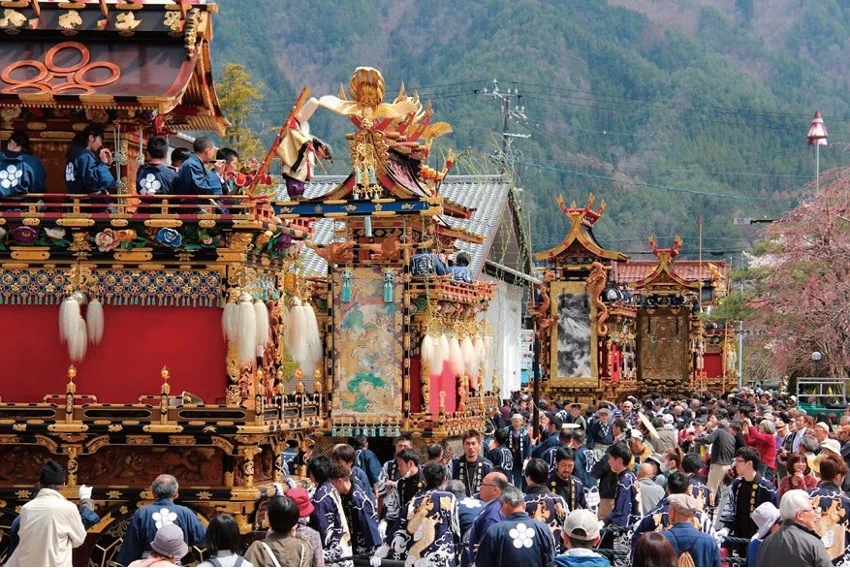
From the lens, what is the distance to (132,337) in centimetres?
1683

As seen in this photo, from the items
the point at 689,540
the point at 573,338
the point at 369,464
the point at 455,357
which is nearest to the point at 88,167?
the point at 369,464

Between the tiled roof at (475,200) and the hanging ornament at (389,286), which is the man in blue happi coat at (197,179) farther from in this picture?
the tiled roof at (475,200)

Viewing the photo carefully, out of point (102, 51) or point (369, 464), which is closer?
point (102, 51)

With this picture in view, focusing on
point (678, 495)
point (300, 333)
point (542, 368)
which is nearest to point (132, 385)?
point (300, 333)

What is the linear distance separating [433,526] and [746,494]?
3597mm

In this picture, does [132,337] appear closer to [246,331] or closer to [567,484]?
[246,331]

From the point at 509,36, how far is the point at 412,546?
140237 mm

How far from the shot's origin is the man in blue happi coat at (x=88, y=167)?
1698 centimetres

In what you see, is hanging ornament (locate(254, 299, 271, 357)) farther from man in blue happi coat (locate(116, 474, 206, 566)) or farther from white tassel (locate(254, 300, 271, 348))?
man in blue happi coat (locate(116, 474, 206, 566))

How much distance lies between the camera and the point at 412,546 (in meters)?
14.2

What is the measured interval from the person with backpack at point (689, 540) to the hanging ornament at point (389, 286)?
14124 millimetres

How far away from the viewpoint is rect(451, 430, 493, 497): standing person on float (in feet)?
57.3

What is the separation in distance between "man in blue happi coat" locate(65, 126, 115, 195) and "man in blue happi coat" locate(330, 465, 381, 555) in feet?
15.4

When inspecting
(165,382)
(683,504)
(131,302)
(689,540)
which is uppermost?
(131,302)
